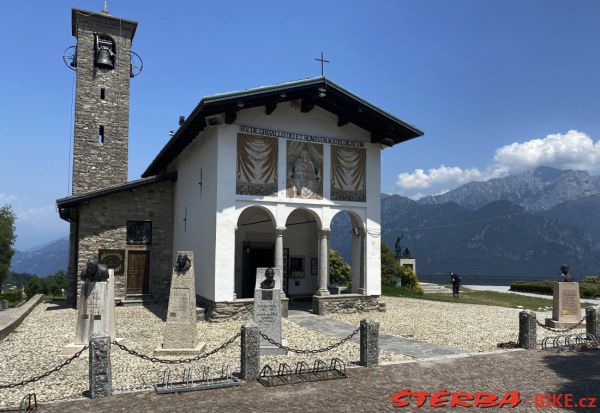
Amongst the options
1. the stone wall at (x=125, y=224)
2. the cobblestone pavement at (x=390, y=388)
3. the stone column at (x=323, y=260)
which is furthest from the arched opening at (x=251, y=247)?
the cobblestone pavement at (x=390, y=388)

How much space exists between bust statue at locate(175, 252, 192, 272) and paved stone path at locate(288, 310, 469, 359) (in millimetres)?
4293

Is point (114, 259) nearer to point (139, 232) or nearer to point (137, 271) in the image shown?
point (137, 271)

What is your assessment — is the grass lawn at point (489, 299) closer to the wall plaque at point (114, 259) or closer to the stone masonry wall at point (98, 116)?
the wall plaque at point (114, 259)

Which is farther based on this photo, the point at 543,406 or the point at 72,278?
the point at 72,278

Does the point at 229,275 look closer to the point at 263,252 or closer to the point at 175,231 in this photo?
the point at 263,252

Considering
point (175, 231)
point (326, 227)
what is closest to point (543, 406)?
point (326, 227)

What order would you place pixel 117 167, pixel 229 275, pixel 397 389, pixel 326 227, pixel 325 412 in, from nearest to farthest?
1. pixel 325 412
2. pixel 397 389
3. pixel 229 275
4. pixel 326 227
5. pixel 117 167

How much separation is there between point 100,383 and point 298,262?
524 inches

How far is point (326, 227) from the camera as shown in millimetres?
15938

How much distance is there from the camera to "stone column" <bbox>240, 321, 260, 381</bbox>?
7.59 meters

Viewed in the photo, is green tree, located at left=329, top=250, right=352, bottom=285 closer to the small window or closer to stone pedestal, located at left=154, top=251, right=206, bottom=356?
the small window

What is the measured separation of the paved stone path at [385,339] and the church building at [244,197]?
87 centimetres

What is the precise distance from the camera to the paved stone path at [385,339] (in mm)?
9875

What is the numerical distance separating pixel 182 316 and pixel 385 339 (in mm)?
5011
